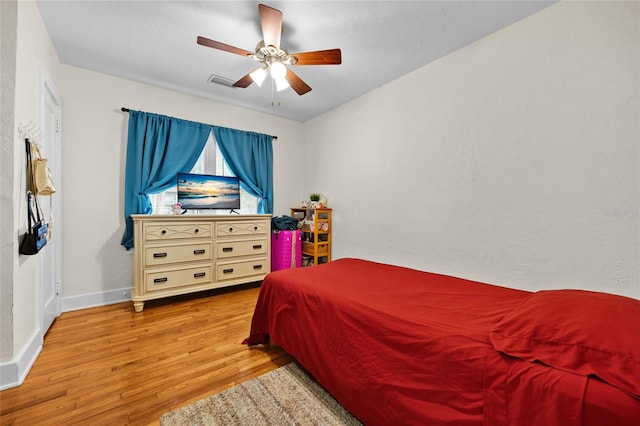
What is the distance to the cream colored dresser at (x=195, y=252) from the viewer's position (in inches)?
110

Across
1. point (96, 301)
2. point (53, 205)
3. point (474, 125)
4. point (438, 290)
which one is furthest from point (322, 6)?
point (96, 301)

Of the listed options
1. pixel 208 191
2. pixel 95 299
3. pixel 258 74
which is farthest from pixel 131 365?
pixel 258 74

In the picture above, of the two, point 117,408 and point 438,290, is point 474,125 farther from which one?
point 117,408

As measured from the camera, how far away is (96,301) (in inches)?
114

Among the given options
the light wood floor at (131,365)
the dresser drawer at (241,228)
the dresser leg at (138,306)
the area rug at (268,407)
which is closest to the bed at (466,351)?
the area rug at (268,407)

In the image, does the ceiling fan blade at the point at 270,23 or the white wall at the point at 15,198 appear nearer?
the white wall at the point at 15,198

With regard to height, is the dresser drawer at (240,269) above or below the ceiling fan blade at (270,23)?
below

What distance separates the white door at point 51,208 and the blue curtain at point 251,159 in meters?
1.58

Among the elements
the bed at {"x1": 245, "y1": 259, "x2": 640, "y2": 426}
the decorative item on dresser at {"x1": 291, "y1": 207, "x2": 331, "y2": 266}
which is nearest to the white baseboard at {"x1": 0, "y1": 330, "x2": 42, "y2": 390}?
the bed at {"x1": 245, "y1": 259, "x2": 640, "y2": 426}

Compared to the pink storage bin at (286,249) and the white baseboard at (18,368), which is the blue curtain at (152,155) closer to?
the white baseboard at (18,368)

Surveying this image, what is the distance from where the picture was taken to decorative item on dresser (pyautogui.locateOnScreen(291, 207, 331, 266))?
3.78 metres

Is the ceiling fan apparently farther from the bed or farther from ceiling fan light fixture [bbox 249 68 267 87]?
the bed

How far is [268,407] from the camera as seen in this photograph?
4.71 feet

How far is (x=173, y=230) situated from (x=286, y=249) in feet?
4.93
